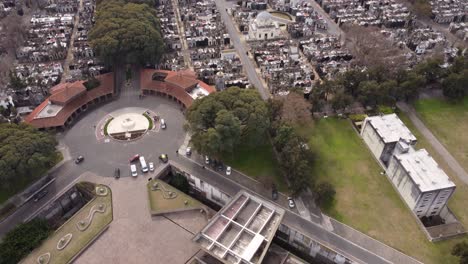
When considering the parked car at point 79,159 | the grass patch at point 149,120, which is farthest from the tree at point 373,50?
the parked car at point 79,159

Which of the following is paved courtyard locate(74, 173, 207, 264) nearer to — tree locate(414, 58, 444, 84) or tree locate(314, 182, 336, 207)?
tree locate(314, 182, 336, 207)

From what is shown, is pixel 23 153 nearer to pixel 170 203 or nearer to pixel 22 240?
pixel 22 240

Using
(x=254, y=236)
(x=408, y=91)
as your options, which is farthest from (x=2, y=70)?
(x=408, y=91)

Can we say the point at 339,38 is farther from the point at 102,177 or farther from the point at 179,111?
the point at 102,177

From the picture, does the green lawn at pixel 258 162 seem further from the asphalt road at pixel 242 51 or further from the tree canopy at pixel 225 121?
the asphalt road at pixel 242 51

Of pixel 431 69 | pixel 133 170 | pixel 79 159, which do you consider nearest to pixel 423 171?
pixel 431 69

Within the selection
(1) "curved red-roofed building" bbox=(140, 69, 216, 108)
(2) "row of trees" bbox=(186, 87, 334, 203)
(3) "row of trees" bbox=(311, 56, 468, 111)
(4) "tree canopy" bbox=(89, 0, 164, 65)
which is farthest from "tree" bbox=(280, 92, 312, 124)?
(4) "tree canopy" bbox=(89, 0, 164, 65)
